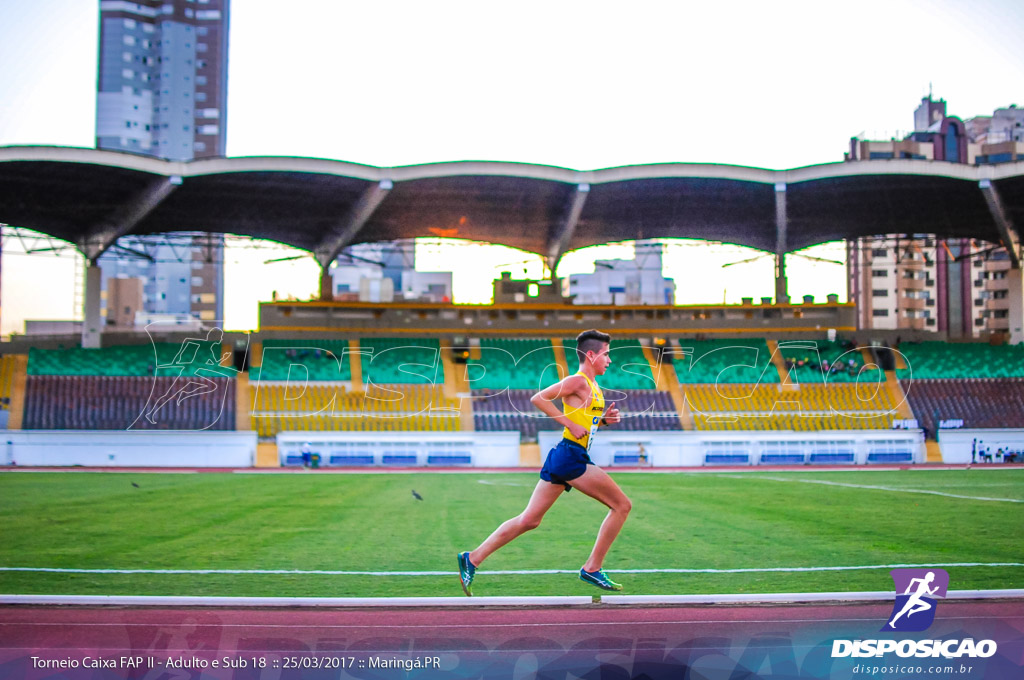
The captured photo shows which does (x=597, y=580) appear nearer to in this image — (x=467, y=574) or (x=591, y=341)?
(x=467, y=574)

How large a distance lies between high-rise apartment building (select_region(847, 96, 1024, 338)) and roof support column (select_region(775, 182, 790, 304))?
2449 cm

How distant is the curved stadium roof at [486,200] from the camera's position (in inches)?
1534

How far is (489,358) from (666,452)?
13.8 m

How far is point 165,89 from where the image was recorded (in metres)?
101

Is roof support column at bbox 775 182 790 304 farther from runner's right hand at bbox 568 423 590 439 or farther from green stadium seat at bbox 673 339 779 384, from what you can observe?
runner's right hand at bbox 568 423 590 439

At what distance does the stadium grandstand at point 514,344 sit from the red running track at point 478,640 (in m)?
29.0

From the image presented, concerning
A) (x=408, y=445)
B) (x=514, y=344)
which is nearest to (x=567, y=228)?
(x=514, y=344)

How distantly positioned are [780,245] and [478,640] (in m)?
44.1

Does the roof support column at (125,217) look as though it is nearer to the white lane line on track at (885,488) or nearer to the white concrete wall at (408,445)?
the white concrete wall at (408,445)

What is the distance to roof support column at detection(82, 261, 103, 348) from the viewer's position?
152 ft

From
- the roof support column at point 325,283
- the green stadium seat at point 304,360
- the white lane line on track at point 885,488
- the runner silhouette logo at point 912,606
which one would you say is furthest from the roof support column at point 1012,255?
the runner silhouette logo at point 912,606

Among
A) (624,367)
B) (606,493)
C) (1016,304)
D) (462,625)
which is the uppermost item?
(1016,304)

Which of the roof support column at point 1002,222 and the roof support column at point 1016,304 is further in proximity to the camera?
the roof support column at point 1016,304

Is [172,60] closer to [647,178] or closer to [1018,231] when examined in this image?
[647,178]
